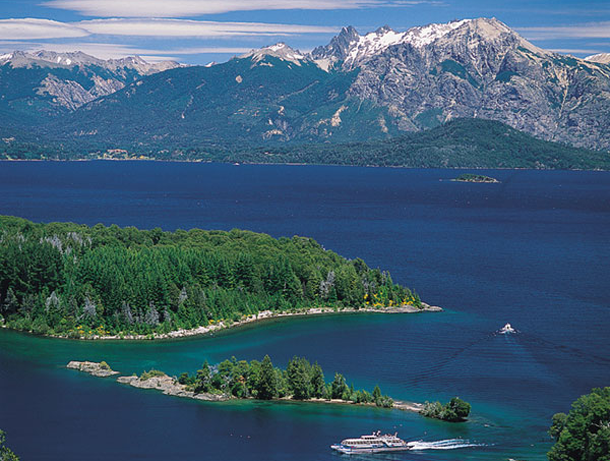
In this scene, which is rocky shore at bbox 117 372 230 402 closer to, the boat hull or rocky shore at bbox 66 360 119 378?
rocky shore at bbox 66 360 119 378

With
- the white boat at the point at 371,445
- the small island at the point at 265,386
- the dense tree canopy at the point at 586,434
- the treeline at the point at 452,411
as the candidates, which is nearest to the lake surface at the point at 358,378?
the white boat at the point at 371,445

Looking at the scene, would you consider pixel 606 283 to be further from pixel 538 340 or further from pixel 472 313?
pixel 538 340

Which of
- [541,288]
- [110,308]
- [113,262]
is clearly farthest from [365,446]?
[541,288]

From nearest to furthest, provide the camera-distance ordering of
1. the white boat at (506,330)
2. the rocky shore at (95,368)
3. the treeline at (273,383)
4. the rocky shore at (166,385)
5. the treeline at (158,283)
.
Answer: the treeline at (273,383) < the rocky shore at (166,385) < the rocky shore at (95,368) < the white boat at (506,330) < the treeline at (158,283)

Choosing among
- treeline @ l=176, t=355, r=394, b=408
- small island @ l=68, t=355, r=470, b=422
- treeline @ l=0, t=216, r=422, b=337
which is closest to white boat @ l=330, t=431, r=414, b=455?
small island @ l=68, t=355, r=470, b=422

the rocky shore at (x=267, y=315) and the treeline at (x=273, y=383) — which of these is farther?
the rocky shore at (x=267, y=315)

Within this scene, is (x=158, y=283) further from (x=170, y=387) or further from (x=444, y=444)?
(x=444, y=444)

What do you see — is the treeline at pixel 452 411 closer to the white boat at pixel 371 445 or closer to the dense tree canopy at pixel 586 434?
the white boat at pixel 371 445
